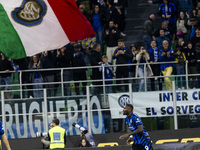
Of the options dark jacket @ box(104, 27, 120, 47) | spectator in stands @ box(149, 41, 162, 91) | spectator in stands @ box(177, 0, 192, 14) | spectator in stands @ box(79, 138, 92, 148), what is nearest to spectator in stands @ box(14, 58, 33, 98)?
spectator in stands @ box(79, 138, 92, 148)

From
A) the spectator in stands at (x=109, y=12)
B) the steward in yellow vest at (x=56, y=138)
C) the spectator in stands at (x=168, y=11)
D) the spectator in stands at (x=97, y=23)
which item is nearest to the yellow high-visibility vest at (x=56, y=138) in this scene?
the steward in yellow vest at (x=56, y=138)

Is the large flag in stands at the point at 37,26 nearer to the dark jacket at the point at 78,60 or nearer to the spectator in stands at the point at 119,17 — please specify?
the dark jacket at the point at 78,60

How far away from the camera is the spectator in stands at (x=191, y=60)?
20703mm

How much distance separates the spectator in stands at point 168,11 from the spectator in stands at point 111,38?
2.24m

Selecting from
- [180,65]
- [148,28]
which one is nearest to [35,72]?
[148,28]

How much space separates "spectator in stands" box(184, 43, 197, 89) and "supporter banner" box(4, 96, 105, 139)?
3054 mm

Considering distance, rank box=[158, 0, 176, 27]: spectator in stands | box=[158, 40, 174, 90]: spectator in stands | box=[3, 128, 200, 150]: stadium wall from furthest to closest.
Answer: box=[158, 0, 176, 27]: spectator in stands, box=[158, 40, 174, 90]: spectator in stands, box=[3, 128, 200, 150]: stadium wall

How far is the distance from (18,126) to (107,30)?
17.5ft

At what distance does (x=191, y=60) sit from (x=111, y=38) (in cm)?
372

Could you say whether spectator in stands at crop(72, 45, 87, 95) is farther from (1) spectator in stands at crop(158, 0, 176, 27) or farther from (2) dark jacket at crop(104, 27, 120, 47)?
(1) spectator in stands at crop(158, 0, 176, 27)

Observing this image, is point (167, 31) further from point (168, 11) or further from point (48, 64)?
point (48, 64)

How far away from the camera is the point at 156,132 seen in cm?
2077

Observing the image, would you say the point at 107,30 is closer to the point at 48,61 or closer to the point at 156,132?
the point at 48,61

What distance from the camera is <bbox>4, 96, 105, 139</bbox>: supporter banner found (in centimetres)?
2070
